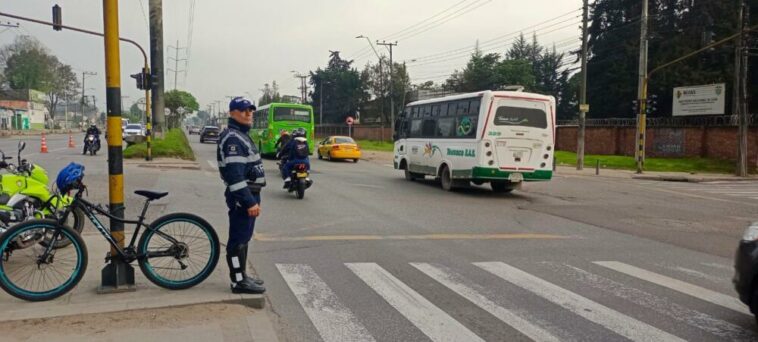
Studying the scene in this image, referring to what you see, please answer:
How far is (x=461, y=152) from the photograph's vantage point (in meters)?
16.7

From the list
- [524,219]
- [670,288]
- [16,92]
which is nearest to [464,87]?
[16,92]

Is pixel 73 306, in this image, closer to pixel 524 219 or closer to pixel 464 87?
pixel 524 219

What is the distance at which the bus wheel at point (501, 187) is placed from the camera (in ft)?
57.5

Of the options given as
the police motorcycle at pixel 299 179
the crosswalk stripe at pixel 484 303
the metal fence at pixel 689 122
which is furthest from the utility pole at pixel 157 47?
the metal fence at pixel 689 122

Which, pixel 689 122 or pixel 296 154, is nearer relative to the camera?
pixel 296 154

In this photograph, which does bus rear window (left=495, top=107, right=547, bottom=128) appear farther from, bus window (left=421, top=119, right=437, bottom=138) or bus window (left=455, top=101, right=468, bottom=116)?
bus window (left=421, top=119, right=437, bottom=138)

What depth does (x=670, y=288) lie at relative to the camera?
22.0 feet

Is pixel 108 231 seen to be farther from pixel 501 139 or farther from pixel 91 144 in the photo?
pixel 91 144

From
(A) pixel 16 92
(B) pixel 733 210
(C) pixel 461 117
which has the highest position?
(A) pixel 16 92

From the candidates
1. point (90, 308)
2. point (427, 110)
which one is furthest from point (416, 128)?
point (90, 308)

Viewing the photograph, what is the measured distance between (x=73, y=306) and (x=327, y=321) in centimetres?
215

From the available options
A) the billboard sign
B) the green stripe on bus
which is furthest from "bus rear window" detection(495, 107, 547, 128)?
the billboard sign

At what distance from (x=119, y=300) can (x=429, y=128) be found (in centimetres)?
1454

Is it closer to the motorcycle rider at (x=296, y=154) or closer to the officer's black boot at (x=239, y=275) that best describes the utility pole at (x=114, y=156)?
the officer's black boot at (x=239, y=275)
